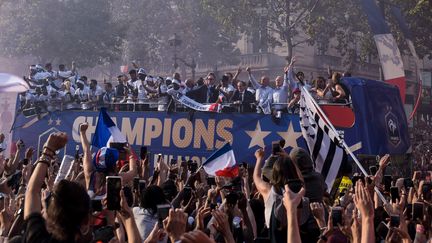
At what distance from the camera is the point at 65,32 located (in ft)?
127

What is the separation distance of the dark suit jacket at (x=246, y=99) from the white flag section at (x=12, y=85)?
5522mm

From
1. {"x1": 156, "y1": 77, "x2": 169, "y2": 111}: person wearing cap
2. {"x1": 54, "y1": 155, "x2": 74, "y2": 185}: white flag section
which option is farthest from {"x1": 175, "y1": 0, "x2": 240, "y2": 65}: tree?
{"x1": 54, "y1": 155, "x2": 74, "y2": 185}: white flag section

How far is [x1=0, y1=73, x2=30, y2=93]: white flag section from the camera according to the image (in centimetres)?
1684

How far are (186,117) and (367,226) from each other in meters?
12.6

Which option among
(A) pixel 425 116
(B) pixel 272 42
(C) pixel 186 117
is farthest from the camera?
(A) pixel 425 116

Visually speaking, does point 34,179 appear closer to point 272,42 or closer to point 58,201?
point 58,201

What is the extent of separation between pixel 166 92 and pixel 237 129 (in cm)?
224

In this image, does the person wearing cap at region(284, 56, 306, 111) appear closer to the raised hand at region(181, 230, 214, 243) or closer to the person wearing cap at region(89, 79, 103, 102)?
the person wearing cap at region(89, 79, 103, 102)

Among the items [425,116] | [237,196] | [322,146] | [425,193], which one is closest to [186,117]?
[322,146]

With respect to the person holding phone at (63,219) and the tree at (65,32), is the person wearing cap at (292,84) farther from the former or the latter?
the tree at (65,32)

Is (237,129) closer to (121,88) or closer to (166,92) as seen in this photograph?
(166,92)

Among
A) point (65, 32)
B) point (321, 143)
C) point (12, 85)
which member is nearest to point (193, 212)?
point (321, 143)

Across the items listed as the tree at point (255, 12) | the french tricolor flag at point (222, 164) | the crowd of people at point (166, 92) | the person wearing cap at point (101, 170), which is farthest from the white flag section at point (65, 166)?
the tree at point (255, 12)

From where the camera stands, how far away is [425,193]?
627cm
